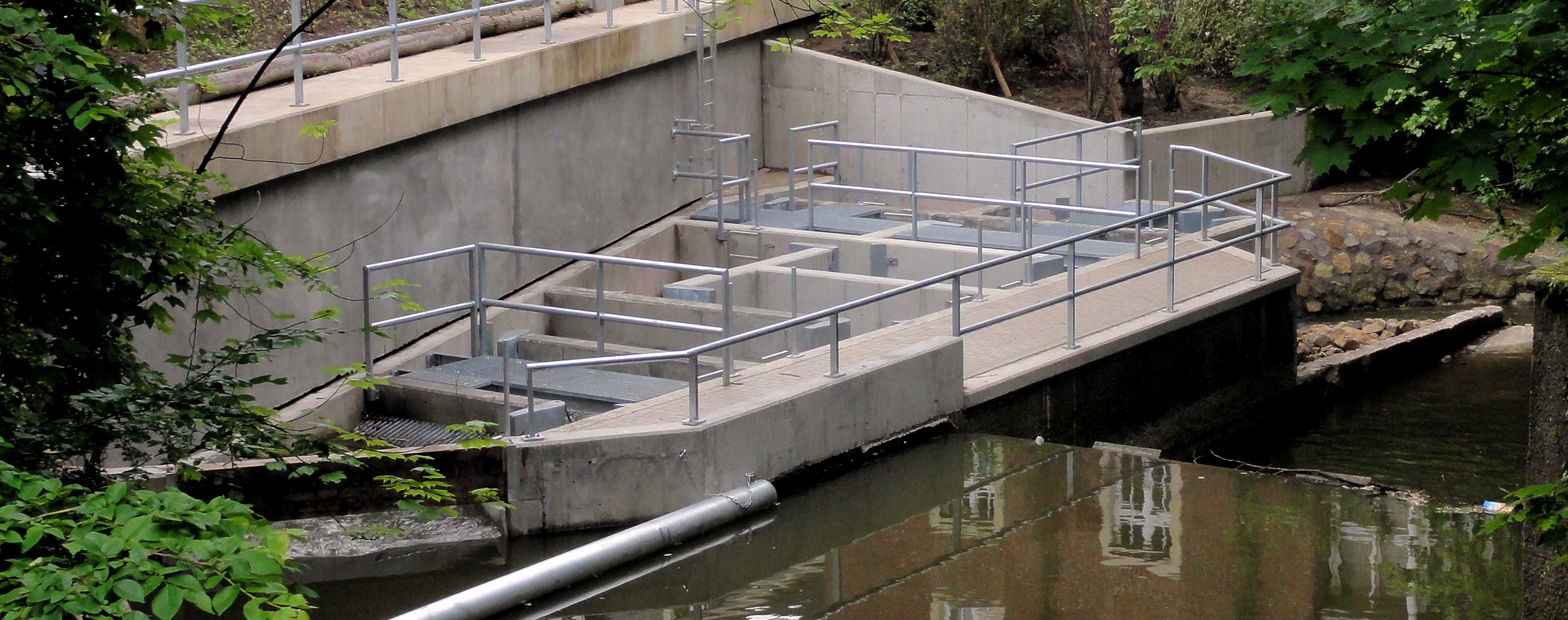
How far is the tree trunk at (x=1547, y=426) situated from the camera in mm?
6031

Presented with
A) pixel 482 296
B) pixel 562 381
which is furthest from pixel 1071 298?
pixel 482 296

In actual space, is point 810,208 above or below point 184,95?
below

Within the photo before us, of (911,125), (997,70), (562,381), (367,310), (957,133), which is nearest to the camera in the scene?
(367,310)

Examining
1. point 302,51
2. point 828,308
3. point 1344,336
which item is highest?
point 302,51

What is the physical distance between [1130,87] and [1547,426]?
54.5ft

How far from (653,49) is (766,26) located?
12.5 ft

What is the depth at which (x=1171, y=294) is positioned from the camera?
13391mm

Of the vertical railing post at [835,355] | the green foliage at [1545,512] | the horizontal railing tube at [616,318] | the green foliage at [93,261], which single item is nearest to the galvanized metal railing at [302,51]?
Answer: the horizontal railing tube at [616,318]

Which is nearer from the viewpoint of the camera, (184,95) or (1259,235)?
(184,95)

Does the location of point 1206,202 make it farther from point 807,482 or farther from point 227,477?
point 227,477

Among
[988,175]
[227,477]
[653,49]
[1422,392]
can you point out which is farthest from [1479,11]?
[988,175]

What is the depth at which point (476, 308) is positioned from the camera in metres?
12.6

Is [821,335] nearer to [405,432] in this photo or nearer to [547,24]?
[405,432]

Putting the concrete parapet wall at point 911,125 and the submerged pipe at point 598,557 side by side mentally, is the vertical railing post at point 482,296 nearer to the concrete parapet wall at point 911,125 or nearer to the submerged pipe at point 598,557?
the submerged pipe at point 598,557
